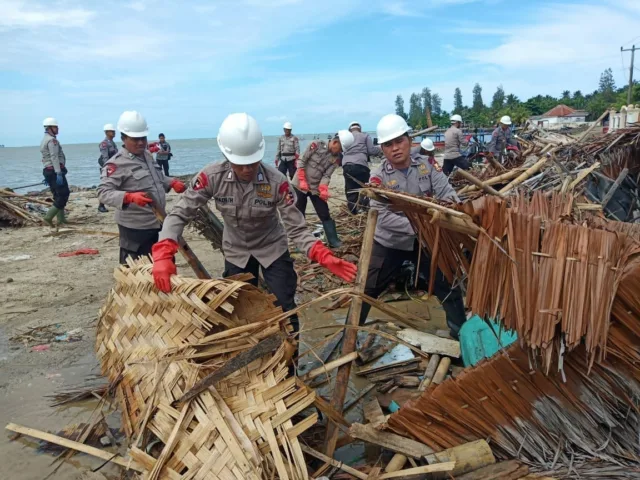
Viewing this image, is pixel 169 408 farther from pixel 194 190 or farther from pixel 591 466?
pixel 591 466

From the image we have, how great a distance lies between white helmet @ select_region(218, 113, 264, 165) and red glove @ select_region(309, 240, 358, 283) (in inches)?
27.5

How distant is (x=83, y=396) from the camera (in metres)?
3.40

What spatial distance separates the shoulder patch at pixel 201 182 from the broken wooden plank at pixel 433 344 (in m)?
1.82

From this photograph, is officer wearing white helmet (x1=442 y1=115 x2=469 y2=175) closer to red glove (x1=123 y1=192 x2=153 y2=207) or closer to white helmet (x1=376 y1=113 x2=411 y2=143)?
white helmet (x1=376 y1=113 x2=411 y2=143)

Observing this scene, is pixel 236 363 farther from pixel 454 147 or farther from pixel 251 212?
pixel 454 147

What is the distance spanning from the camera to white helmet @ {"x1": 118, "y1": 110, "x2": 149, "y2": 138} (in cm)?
427

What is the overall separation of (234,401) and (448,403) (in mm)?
974

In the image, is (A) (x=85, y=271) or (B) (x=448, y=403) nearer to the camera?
(B) (x=448, y=403)

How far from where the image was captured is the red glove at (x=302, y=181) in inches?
273

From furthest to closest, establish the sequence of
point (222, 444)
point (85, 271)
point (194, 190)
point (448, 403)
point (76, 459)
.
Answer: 1. point (85, 271)
2. point (194, 190)
3. point (76, 459)
4. point (448, 403)
5. point (222, 444)

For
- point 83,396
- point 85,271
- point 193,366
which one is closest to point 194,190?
point 193,366

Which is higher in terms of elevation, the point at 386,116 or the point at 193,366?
the point at 386,116

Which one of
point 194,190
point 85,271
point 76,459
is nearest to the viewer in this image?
point 76,459

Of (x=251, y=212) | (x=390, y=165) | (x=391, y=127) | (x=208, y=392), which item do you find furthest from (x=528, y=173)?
(x=208, y=392)
